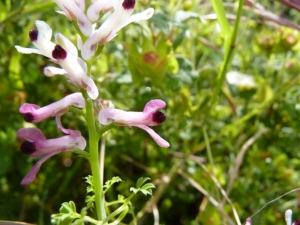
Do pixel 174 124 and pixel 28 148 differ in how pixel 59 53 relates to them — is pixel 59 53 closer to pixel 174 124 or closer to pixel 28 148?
pixel 28 148

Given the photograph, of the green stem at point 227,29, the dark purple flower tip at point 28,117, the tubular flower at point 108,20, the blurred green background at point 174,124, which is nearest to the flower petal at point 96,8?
the tubular flower at point 108,20

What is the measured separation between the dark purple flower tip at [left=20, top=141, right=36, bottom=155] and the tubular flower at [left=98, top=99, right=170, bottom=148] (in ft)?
0.23

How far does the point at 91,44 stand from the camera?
0.50 meters

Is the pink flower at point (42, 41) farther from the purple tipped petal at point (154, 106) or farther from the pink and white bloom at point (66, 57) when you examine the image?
the purple tipped petal at point (154, 106)

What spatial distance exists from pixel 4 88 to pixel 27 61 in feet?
0.30

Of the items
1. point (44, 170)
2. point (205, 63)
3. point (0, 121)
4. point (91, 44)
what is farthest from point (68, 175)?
point (91, 44)

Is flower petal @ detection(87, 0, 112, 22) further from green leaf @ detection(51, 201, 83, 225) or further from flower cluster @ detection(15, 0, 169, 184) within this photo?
green leaf @ detection(51, 201, 83, 225)

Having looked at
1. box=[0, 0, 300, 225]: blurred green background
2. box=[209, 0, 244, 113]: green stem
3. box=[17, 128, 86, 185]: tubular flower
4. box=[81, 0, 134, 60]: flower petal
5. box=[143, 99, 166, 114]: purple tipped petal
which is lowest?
box=[0, 0, 300, 225]: blurred green background

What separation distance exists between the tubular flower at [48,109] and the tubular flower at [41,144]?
21mm

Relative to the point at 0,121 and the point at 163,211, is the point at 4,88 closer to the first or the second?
the point at 0,121

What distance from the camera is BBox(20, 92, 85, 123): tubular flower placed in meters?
0.49

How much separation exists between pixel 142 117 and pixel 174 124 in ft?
1.85

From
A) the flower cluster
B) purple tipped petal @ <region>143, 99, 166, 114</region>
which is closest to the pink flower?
the flower cluster

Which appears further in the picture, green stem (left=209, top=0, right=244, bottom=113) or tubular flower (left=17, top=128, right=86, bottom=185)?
green stem (left=209, top=0, right=244, bottom=113)
